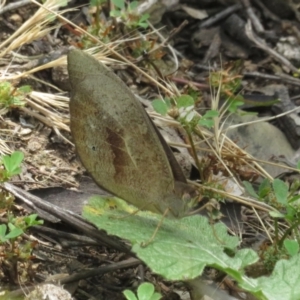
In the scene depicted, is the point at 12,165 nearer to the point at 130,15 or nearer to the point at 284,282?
the point at 284,282

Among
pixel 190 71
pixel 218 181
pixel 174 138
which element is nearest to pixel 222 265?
pixel 218 181

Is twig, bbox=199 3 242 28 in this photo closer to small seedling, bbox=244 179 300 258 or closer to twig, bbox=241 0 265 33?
twig, bbox=241 0 265 33

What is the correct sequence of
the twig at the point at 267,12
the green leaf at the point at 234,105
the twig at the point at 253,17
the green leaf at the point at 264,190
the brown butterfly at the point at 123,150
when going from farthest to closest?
1. the twig at the point at 267,12
2. the twig at the point at 253,17
3. the green leaf at the point at 234,105
4. the green leaf at the point at 264,190
5. the brown butterfly at the point at 123,150

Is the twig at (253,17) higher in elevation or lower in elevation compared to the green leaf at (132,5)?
lower

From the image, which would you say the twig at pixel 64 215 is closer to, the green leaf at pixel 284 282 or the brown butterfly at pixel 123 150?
the brown butterfly at pixel 123 150

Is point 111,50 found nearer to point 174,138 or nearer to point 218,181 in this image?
point 174,138

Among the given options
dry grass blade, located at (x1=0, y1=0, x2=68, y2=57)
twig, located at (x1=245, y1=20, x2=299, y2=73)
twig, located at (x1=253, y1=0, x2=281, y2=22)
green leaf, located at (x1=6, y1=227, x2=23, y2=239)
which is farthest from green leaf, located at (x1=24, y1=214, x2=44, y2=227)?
twig, located at (x1=253, y1=0, x2=281, y2=22)

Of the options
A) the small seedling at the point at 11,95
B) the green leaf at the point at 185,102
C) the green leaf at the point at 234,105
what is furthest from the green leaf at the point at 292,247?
the small seedling at the point at 11,95
